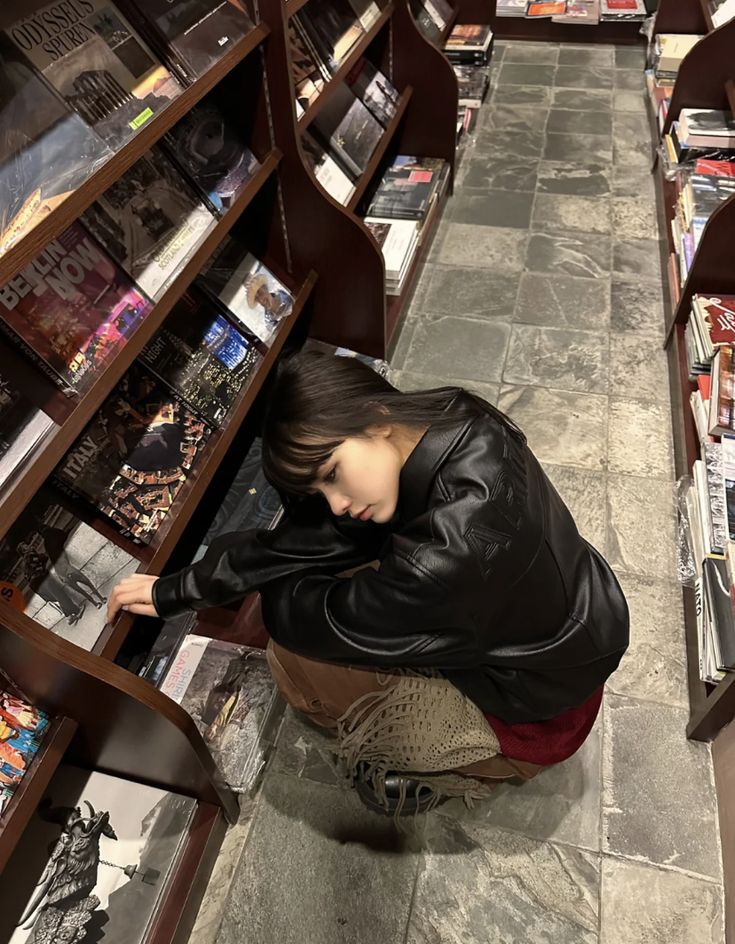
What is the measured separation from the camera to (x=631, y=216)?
2830 millimetres

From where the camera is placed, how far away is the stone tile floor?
1.28m

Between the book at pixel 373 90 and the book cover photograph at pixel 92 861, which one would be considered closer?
the book cover photograph at pixel 92 861

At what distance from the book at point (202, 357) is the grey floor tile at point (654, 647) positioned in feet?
3.59

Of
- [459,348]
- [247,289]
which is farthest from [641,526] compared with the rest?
[247,289]

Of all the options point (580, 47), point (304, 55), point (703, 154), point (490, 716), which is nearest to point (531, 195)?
point (703, 154)

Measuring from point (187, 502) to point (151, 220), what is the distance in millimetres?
570

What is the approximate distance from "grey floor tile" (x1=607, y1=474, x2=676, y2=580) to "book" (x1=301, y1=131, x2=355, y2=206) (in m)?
1.20

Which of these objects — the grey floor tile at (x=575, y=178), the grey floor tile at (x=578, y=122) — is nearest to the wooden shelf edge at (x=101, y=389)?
the grey floor tile at (x=575, y=178)

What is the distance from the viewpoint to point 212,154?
1508mm

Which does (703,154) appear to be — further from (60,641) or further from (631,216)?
(60,641)

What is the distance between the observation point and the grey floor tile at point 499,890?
126 cm

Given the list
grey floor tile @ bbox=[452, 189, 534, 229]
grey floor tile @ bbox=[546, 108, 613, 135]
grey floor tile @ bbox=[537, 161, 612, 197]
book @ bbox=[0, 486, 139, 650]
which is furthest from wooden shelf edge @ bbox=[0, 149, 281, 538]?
grey floor tile @ bbox=[546, 108, 613, 135]

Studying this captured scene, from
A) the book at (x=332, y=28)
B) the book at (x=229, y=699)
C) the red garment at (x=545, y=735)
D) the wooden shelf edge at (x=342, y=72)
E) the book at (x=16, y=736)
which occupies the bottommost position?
the red garment at (x=545, y=735)

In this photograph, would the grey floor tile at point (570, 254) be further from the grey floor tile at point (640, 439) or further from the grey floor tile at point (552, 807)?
the grey floor tile at point (552, 807)
